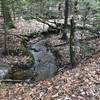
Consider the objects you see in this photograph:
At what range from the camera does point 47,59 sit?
16.5 m

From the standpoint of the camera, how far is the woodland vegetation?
7.97 m

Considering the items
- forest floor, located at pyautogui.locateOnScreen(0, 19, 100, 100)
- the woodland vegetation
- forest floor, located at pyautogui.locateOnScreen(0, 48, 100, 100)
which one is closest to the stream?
the woodland vegetation

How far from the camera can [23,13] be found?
29.8 metres

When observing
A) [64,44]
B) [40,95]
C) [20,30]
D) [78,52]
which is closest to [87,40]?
[64,44]

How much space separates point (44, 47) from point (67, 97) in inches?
495

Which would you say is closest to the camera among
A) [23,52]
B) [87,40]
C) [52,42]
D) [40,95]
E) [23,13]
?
[40,95]

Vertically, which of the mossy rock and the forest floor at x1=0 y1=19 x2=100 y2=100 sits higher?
the forest floor at x1=0 y1=19 x2=100 y2=100

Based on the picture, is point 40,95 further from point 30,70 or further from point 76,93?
point 30,70

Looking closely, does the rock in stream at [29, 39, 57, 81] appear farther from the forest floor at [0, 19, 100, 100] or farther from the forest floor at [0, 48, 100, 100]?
the forest floor at [0, 48, 100, 100]

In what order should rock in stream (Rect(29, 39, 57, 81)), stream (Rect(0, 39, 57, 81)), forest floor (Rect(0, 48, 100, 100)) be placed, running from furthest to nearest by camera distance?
rock in stream (Rect(29, 39, 57, 81)) < stream (Rect(0, 39, 57, 81)) < forest floor (Rect(0, 48, 100, 100))

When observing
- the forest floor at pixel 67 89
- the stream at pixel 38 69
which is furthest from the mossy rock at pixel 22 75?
the forest floor at pixel 67 89

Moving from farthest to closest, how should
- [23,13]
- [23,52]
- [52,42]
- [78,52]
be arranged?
1. [23,13]
2. [52,42]
3. [23,52]
4. [78,52]

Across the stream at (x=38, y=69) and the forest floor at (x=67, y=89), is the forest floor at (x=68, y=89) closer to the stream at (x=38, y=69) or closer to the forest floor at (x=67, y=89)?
the forest floor at (x=67, y=89)

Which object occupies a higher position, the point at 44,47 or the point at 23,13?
the point at 23,13
